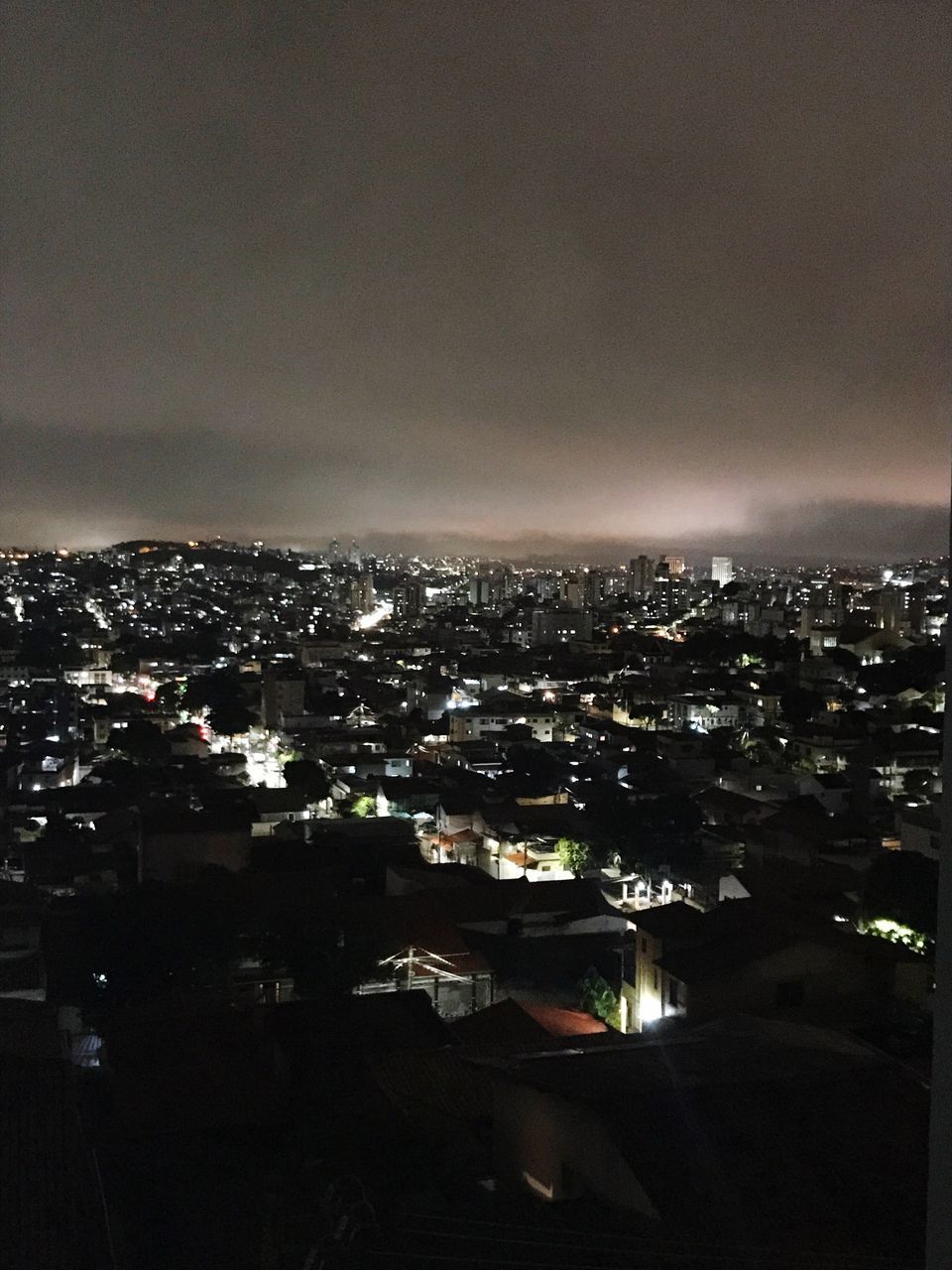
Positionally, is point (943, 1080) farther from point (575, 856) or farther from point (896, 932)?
point (575, 856)

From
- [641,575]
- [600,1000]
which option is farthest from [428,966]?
[641,575]

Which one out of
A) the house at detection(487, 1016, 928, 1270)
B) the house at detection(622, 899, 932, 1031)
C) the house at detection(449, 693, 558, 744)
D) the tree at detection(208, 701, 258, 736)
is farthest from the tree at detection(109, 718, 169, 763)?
the house at detection(487, 1016, 928, 1270)

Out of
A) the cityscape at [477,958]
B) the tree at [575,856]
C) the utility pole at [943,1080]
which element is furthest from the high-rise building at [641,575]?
the utility pole at [943,1080]

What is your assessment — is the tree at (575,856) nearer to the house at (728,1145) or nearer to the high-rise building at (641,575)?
the house at (728,1145)

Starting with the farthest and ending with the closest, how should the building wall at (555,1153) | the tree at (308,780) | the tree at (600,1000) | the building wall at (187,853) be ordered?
the tree at (308,780)
the building wall at (187,853)
the tree at (600,1000)
the building wall at (555,1153)

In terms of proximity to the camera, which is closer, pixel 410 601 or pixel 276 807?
pixel 276 807

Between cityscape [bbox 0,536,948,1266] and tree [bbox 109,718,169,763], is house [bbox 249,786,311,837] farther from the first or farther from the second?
tree [bbox 109,718,169,763]

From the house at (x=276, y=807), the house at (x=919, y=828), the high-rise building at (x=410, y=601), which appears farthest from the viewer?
the high-rise building at (x=410, y=601)
